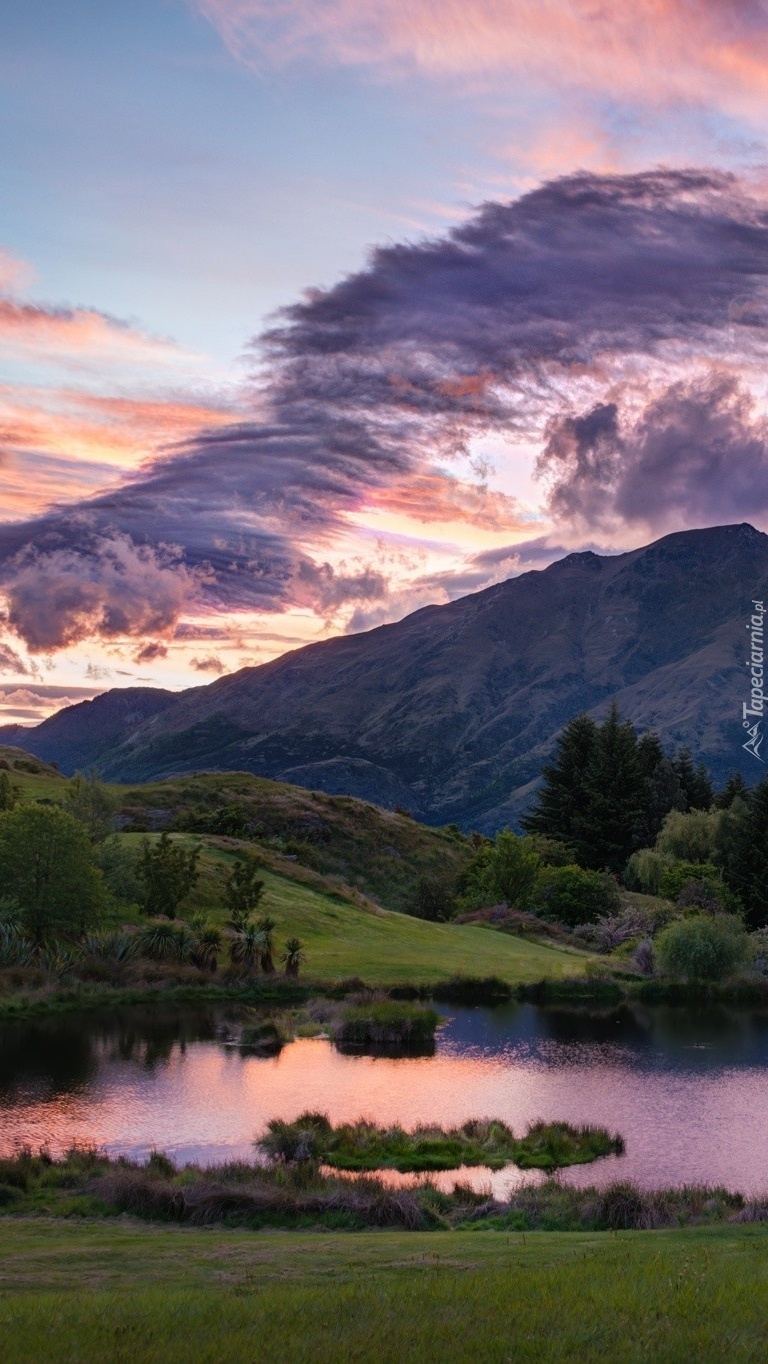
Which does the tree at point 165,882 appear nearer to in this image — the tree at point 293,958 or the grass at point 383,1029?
the tree at point 293,958

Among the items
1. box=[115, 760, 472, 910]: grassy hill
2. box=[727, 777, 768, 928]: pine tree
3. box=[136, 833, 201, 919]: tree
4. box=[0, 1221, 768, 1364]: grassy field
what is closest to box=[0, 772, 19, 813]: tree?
box=[115, 760, 472, 910]: grassy hill

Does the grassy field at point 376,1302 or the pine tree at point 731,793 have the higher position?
the pine tree at point 731,793

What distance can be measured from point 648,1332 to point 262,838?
113 meters

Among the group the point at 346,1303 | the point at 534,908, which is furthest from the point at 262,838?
the point at 346,1303

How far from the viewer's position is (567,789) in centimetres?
14938

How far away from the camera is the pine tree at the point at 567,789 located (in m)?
146

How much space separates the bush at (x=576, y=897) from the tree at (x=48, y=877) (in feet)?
162

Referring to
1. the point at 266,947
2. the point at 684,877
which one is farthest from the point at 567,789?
the point at 266,947

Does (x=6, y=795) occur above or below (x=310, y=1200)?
above

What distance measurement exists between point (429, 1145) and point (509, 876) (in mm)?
74285

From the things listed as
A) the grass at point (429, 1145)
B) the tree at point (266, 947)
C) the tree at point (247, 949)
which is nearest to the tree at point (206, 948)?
the tree at point (247, 949)

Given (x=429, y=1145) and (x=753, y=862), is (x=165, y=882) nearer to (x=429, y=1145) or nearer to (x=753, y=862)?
(x=429, y=1145)

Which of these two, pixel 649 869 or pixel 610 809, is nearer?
pixel 649 869

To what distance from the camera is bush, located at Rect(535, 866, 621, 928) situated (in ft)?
349
